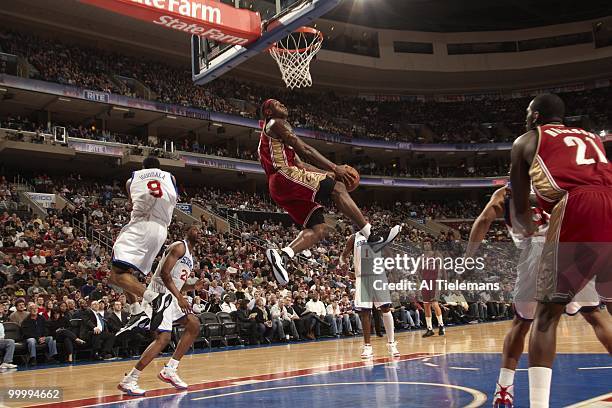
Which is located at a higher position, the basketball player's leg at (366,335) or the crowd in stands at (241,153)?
the crowd in stands at (241,153)

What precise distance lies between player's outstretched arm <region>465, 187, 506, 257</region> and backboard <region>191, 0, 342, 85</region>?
15.7ft

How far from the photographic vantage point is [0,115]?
91.0 feet

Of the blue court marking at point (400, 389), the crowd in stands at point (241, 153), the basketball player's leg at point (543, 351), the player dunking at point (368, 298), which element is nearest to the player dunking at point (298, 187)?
the blue court marking at point (400, 389)

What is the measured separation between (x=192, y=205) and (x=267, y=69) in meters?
12.2

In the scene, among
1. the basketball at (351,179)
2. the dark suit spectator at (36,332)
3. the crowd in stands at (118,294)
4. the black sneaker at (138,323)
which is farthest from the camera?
the crowd in stands at (118,294)

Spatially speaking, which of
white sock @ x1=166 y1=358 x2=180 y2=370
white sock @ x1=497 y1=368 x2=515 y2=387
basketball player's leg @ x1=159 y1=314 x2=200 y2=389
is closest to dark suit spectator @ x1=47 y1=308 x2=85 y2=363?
basketball player's leg @ x1=159 y1=314 x2=200 y2=389

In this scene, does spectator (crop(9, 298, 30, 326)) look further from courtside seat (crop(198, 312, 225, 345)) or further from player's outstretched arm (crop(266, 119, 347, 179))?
player's outstretched arm (crop(266, 119, 347, 179))

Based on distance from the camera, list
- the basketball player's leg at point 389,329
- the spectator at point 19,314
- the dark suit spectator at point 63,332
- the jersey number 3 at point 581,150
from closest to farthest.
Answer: the jersey number 3 at point 581,150 → the basketball player's leg at point 389,329 → the dark suit spectator at point 63,332 → the spectator at point 19,314

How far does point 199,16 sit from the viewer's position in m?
8.73

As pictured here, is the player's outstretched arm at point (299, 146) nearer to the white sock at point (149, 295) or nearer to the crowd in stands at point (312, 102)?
the white sock at point (149, 295)

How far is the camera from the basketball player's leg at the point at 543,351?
3.36 m

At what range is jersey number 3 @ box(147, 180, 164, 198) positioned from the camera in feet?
21.6

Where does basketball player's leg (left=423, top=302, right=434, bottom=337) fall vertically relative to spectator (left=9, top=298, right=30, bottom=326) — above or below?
below

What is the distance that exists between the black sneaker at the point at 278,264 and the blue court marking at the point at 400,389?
3.53 feet
